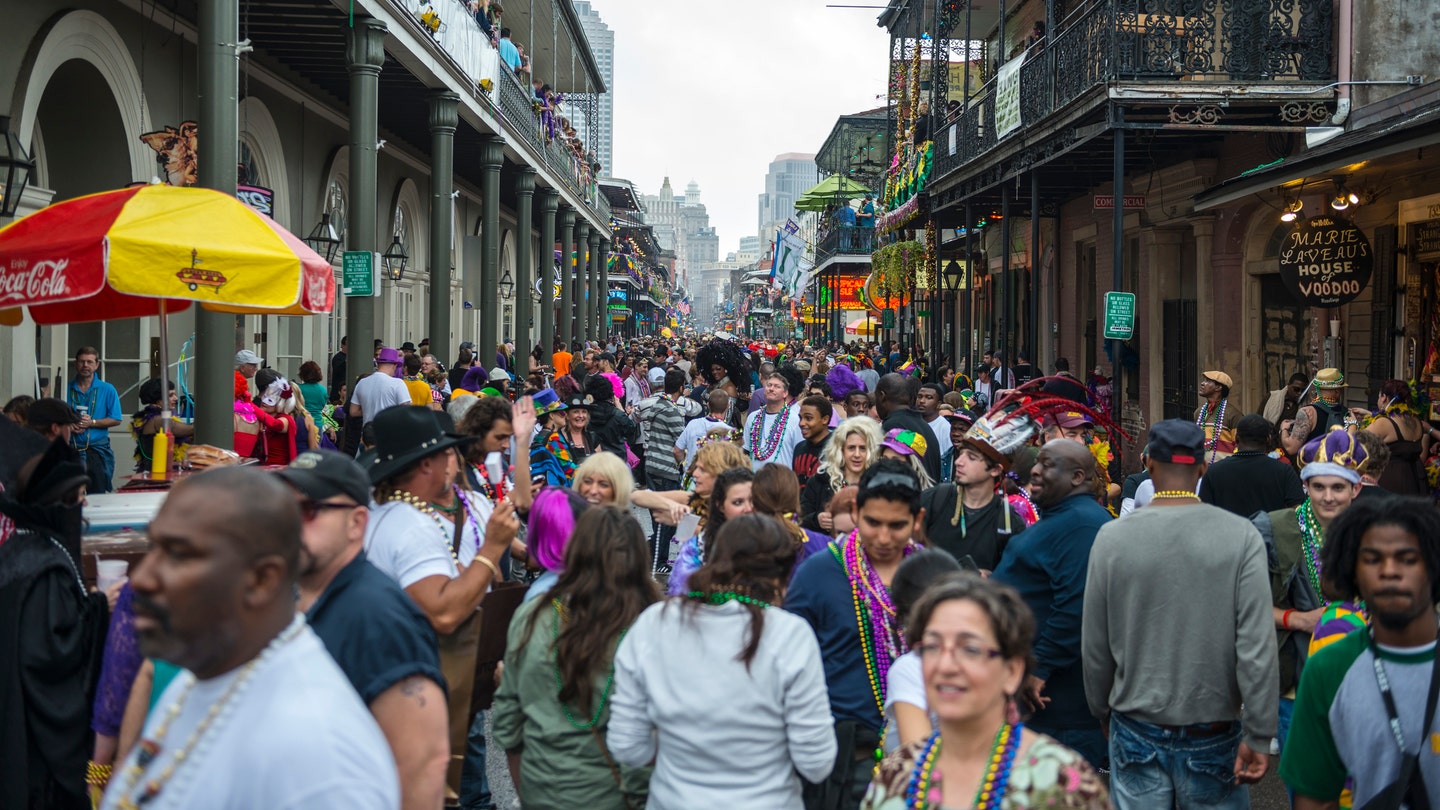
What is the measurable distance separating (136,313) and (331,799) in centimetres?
586

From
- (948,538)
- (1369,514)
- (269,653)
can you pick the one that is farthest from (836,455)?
(269,653)

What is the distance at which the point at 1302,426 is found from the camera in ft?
31.2

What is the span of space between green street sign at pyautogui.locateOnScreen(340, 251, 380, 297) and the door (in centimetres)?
1136

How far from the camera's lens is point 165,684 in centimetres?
332

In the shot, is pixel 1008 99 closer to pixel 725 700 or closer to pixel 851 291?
pixel 725 700

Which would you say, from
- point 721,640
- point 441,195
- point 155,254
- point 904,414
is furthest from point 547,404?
point 441,195

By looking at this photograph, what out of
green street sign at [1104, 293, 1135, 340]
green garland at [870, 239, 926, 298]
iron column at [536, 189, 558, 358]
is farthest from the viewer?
iron column at [536, 189, 558, 358]

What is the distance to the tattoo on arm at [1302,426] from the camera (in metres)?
9.36

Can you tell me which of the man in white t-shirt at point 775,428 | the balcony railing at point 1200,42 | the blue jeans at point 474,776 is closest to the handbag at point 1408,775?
the blue jeans at point 474,776

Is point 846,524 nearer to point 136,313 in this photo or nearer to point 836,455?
point 836,455

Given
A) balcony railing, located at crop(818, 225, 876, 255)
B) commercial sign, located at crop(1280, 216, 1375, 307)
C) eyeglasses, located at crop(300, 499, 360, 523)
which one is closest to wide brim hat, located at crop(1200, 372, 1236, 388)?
commercial sign, located at crop(1280, 216, 1375, 307)

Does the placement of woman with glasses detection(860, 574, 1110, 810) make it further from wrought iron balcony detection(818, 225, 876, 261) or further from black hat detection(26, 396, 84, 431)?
wrought iron balcony detection(818, 225, 876, 261)

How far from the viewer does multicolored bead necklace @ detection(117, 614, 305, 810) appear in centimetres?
230

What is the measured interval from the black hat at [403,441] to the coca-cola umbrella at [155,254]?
201 centimetres
